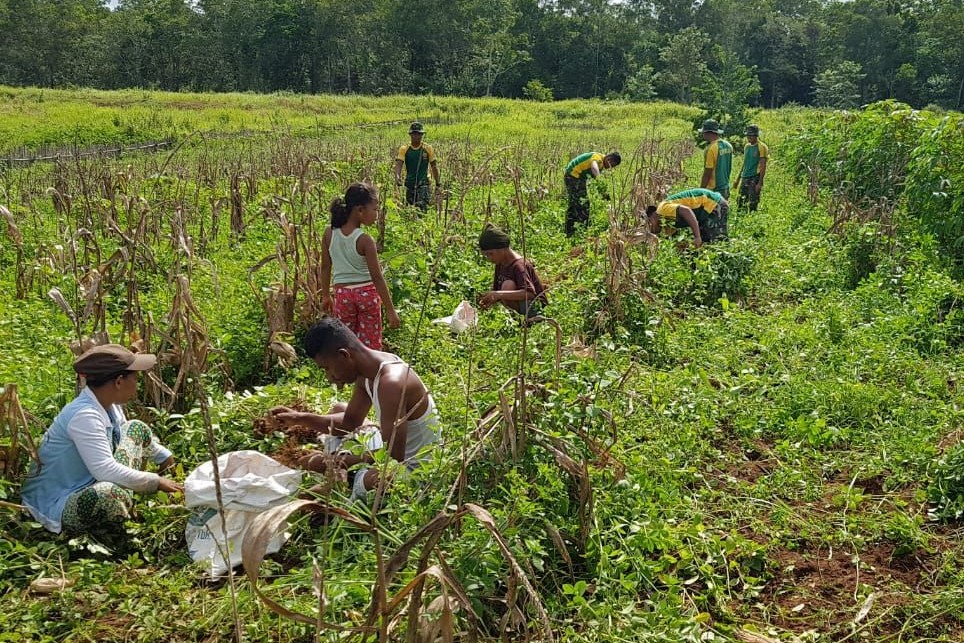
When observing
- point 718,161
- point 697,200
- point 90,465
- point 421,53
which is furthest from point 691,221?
point 421,53

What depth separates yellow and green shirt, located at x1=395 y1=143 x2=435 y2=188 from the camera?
875 centimetres

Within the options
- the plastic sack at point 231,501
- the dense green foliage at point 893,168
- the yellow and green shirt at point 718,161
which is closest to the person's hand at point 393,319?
the plastic sack at point 231,501

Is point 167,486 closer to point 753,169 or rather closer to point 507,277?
point 507,277

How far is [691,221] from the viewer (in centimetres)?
702

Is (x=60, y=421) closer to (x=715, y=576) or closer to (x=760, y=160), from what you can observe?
(x=715, y=576)

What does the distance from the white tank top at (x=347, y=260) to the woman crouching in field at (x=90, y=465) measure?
1.60 meters

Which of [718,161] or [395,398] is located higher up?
[718,161]

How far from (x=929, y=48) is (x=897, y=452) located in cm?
5886

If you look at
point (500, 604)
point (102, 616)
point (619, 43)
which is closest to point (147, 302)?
point (102, 616)

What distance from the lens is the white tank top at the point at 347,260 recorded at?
15.2 ft

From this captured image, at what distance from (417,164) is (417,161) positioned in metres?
0.04

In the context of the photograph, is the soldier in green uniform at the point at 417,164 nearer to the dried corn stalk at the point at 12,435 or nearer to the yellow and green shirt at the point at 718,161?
the yellow and green shirt at the point at 718,161

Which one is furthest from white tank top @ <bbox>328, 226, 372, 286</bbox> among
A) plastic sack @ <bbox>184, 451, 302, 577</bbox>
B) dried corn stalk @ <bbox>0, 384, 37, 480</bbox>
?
dried corn stalk @ <bbox>0, 384, 37, 480</bbox>

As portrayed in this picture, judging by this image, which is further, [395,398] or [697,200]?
[697,200]
